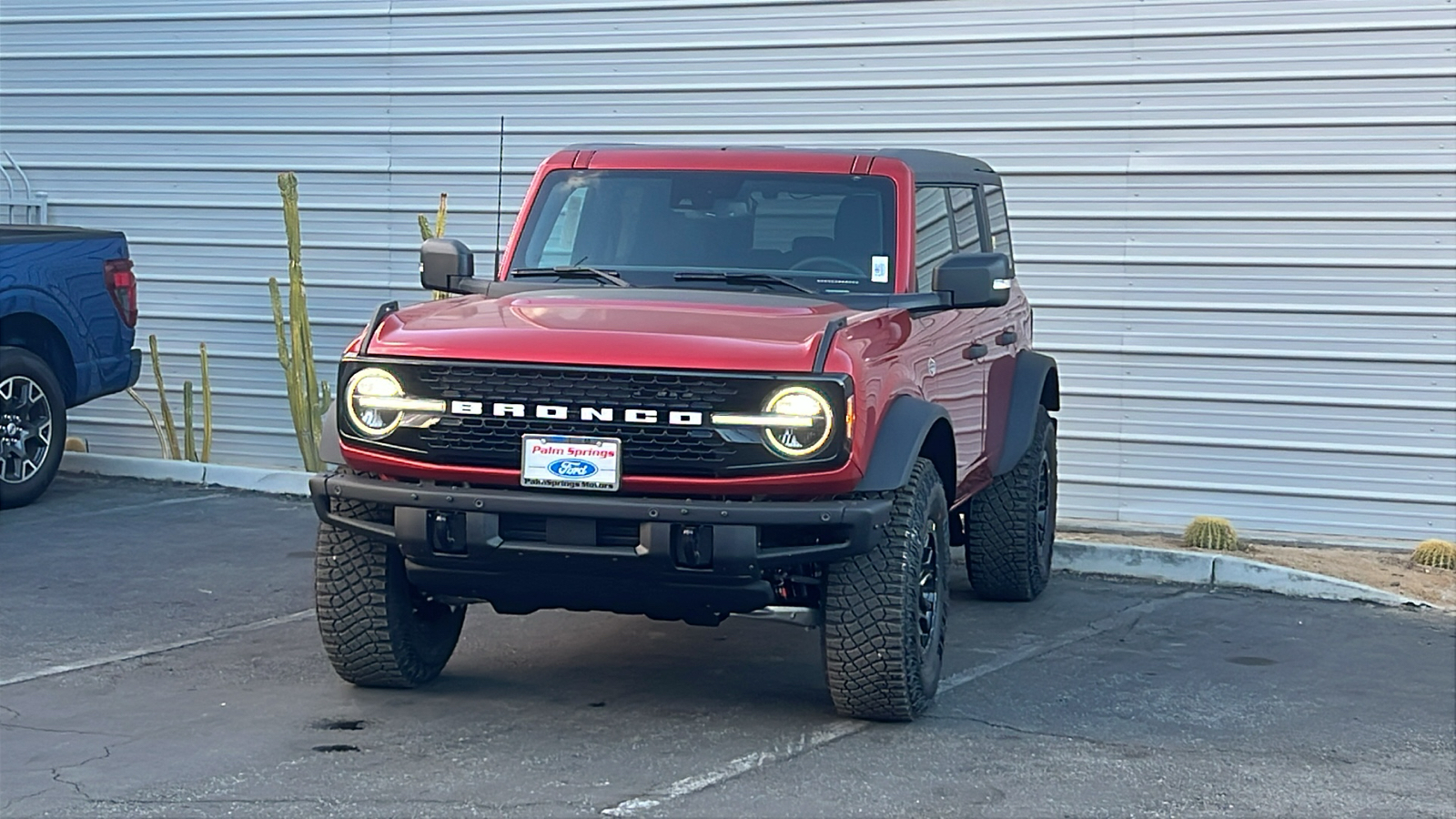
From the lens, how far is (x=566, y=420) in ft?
18.6

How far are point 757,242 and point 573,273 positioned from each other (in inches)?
27.0

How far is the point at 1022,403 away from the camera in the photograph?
26.9 ft

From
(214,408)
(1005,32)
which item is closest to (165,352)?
(214,408)

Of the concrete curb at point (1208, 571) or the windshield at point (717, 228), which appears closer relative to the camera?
the windshield at point (717, 228)

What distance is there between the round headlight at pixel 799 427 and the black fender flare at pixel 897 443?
20cm

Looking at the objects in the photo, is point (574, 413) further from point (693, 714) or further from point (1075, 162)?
point (1075, 162)

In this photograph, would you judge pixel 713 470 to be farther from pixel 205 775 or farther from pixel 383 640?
pixel 205 775

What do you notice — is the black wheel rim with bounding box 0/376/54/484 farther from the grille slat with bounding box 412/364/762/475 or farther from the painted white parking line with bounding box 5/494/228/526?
the grille slat with bounding box 412/364/762/475

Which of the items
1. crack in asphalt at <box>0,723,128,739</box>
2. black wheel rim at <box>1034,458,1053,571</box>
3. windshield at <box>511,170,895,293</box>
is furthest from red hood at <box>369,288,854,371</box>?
black wheel rim at <box>1034,458,1053,571</box>

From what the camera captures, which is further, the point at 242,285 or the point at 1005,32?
the point at 242,285

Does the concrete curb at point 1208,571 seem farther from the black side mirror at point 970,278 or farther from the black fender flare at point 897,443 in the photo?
the black fender flare at point 897,443

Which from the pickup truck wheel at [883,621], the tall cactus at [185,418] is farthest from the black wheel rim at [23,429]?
the pickup truck wheel at [883,621]

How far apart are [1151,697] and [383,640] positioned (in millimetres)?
2777

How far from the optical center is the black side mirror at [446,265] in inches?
271
